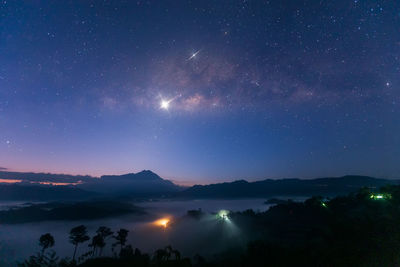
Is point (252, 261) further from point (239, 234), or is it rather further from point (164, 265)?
point (239, 234)

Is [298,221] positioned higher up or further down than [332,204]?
further down

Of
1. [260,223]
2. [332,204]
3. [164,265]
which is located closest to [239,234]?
[260,223]

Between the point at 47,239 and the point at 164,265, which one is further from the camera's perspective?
the point at 47,239

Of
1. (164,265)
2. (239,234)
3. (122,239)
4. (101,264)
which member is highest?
(164,265)

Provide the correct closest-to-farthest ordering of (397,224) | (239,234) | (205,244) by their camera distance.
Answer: (397,224) < (239,234) < (205,244)

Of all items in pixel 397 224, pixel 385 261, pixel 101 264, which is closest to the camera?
pixel 385 261

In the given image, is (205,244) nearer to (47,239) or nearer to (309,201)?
(309,201)
